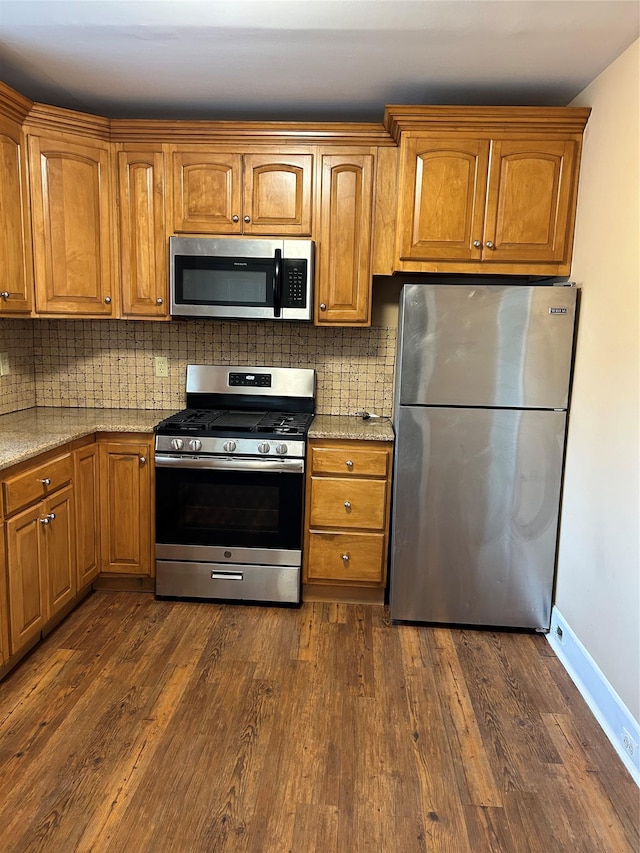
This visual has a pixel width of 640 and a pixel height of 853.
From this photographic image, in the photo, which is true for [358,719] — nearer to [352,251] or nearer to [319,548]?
[319,548]

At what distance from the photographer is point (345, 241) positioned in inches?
119

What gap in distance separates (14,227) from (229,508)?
165 cm

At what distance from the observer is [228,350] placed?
137 inches

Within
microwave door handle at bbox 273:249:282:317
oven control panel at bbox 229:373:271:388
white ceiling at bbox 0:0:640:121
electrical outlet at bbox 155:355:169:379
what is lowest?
oven control panel at bbox 229:373:271:388

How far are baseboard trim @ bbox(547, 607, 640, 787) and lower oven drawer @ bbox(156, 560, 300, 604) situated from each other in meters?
1.25

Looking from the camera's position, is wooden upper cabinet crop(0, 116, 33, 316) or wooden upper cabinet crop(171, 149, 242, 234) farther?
wooden upper cabinet crop(171, 149, 242, 234)

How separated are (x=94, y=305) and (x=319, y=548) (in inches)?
66.5

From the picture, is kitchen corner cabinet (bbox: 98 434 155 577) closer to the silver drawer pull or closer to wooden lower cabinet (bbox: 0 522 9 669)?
the silver drawer pull

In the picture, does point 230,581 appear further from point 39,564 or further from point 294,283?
point 294,283

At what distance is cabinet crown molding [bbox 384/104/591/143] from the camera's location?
8.79 feet

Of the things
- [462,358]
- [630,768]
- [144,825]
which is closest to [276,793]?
[144,825]

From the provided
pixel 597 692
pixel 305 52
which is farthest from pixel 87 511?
pixel 597 692

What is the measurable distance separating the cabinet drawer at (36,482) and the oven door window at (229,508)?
46 centimetres

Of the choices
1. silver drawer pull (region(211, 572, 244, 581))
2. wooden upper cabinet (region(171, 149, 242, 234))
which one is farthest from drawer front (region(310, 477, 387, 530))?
wooden upper cabinet (region(171, 149, 242, 234))
